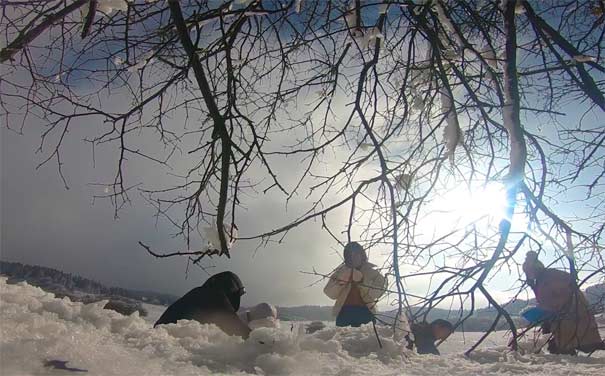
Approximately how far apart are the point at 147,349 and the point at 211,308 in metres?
1.93

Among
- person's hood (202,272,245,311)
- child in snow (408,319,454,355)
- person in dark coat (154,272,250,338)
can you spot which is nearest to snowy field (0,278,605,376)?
person in dark coat (154,272,250,338)

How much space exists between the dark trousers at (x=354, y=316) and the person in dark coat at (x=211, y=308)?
1.32 meters

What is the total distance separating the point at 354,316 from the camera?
4309 mm

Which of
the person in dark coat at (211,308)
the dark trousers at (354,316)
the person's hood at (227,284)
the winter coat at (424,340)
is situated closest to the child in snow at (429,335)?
the winter coat at (424,340)

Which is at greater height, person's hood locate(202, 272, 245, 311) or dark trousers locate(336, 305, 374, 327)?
person's hood locate(202, 272, 245, 311)

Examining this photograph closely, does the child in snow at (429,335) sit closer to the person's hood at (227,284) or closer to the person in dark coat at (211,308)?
the person's hood at (227,284)

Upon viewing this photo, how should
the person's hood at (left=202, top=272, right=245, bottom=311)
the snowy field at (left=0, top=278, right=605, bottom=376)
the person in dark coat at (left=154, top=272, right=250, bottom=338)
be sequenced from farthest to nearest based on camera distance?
the person's hood at (left=202, top=272, right=245, bottom=311) < the person in dark coat at (left=154, top=272, right=250, bottom=338) < the snowy field at (left=0, top=278, right=605, bottom=376)

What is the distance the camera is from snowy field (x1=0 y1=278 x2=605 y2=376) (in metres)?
1.09

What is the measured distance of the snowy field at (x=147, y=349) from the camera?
3.58 feet

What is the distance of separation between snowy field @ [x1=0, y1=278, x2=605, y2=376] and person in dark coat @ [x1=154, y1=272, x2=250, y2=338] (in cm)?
130

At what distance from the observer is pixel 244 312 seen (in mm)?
4383

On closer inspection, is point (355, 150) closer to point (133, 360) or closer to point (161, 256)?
point (161, 256)

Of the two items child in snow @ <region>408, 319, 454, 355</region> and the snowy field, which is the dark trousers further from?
the snowy field

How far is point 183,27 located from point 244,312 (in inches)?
A: 112
